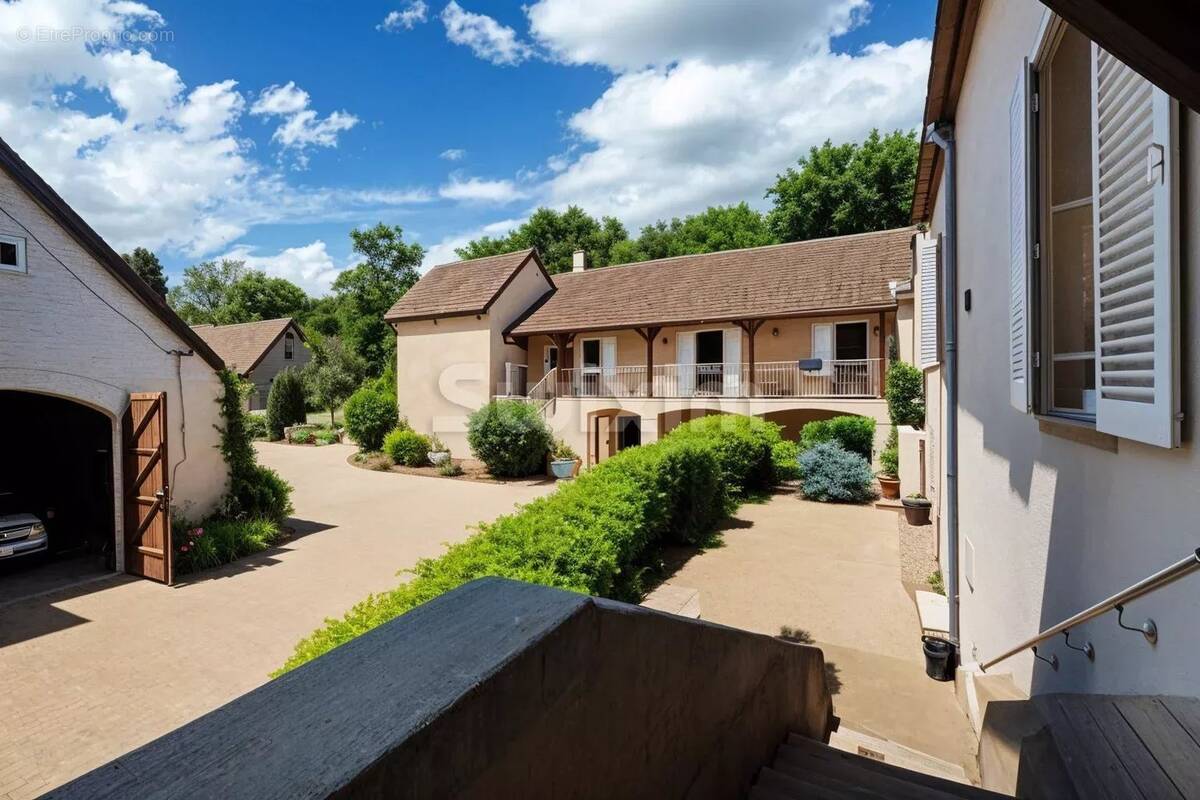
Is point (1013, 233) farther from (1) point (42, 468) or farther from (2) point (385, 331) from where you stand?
(2) point (385, 331)

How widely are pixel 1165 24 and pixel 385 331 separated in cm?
4797

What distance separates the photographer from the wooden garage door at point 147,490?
353 inches

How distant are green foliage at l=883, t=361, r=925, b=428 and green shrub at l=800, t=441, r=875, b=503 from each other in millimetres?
1557

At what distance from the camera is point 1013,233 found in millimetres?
3662

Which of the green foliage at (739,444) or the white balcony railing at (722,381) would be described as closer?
the green foliage at (739,444)

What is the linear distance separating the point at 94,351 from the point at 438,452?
13.0m

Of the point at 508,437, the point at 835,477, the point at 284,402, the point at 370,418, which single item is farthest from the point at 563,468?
the point at 284,402

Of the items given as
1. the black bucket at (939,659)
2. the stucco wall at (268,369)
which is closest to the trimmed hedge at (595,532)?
the black bucket at (939,659)

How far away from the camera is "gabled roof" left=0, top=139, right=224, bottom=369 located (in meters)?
8.23

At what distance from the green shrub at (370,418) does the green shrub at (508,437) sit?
6.11 m

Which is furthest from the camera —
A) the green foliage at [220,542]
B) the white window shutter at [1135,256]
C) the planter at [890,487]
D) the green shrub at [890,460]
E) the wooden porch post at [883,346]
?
the wooden porch post at [883,346]

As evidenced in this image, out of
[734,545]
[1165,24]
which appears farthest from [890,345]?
[1165,24]

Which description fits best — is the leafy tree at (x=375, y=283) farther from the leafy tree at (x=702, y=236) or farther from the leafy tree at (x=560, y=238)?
the leafy tree at (x=702, y=236)

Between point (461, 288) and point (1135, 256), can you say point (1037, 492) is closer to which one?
point (1135, 256)
